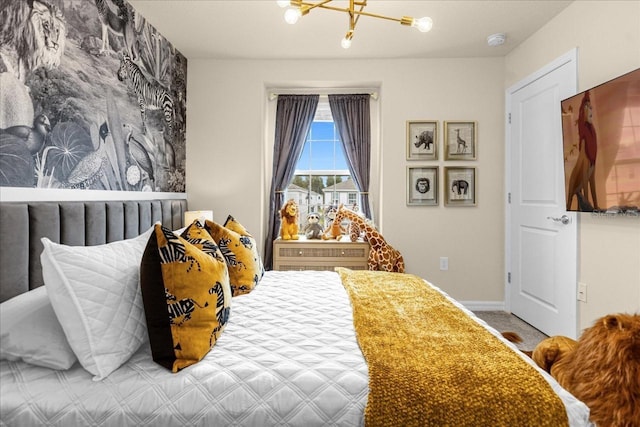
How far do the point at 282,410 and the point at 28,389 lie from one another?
761 mm

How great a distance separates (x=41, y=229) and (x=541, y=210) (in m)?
3.51

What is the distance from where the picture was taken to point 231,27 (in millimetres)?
3135

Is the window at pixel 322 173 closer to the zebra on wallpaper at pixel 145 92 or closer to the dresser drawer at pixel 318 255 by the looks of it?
the dresser drawer at pixel 318 255

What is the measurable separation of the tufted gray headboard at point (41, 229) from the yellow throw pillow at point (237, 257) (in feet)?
1.89

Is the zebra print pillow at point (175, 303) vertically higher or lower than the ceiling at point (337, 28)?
lower

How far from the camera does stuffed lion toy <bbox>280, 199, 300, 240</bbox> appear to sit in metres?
3.83

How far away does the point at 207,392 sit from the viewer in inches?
43.6

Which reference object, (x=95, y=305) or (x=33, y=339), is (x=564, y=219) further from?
(x=33, y=339)

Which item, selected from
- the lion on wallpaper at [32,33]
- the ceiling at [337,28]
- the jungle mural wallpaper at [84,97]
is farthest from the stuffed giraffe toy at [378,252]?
the lion on wallpaper at [32,33]

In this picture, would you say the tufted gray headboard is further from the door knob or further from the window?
the door knob

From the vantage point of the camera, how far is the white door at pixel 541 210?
2834 millimetres

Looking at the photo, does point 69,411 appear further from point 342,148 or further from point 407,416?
point 342,148

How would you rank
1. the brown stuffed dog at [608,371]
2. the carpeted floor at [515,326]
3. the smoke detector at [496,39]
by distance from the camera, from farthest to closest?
1. the smoke detector at [496,39]
2. the carpeted floor at [515,326]
3. the brown stuffed dog at [608,371]

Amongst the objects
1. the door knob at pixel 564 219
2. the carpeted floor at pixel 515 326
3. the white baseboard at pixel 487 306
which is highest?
the door knob at pixel 564 219
